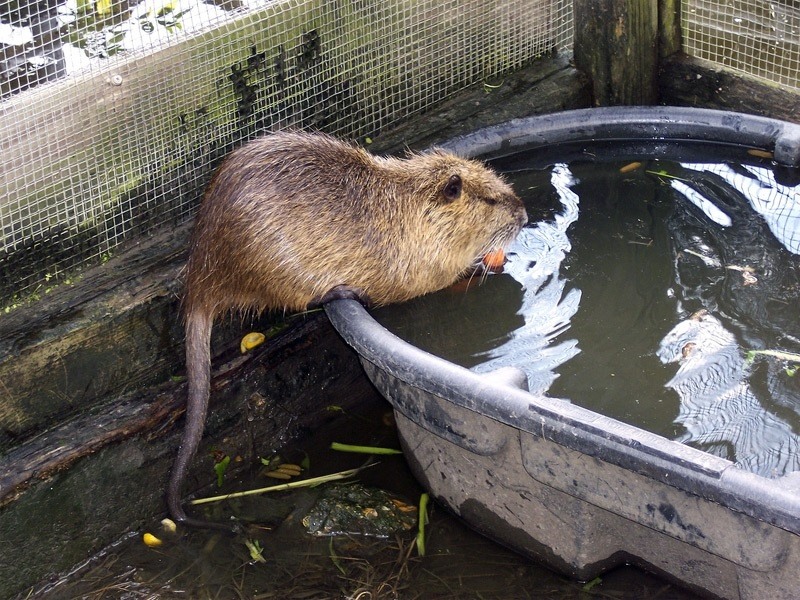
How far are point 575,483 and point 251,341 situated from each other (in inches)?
42.8

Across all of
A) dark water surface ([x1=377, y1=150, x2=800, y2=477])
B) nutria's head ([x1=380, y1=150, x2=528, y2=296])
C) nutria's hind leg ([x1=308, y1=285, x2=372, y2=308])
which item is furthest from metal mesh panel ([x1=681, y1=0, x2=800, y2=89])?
nutria's hind leg ([x1=308, y1=285, x2=372, y2=308])

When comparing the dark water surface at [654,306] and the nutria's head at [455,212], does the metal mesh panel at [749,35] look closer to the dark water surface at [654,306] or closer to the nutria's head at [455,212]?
the dark water surface at [654,306]

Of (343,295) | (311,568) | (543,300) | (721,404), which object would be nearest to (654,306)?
(543,300)

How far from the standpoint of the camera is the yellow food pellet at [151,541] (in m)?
2.60

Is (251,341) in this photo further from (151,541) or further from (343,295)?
(151,541)

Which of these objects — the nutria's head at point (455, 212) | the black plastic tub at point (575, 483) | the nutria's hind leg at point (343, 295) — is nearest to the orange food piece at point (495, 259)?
the nutria's head at point (455, 212)

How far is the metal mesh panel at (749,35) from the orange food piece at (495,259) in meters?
1.18

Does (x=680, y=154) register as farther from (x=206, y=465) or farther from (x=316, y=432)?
(x=206, y=465)

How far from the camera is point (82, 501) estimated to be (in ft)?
8.24

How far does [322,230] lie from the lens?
2594 millimetres

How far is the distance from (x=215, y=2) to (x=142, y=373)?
1.00 m

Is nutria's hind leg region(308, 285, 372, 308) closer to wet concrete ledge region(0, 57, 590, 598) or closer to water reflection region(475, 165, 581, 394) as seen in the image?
wet concrete ledge region(0, 57, 590, 598)

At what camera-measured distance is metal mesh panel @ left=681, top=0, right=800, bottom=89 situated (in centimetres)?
333

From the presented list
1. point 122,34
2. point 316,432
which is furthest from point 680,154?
point 122,34
